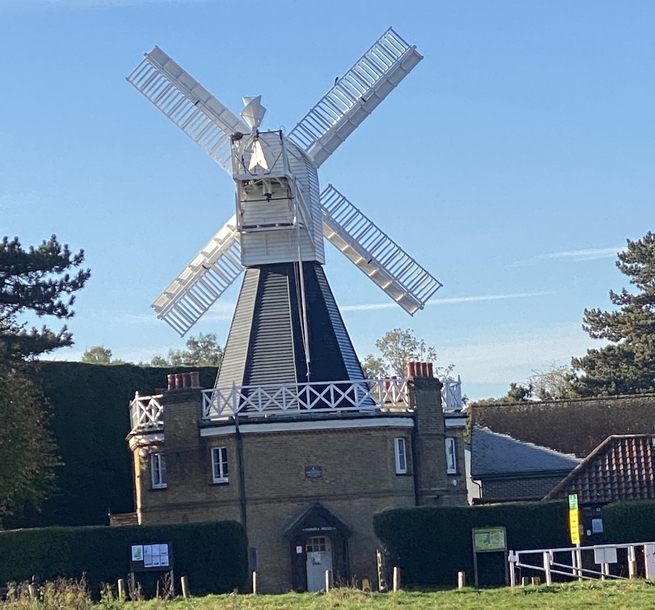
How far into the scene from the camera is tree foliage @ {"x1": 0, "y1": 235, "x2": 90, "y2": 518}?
41.3 metres

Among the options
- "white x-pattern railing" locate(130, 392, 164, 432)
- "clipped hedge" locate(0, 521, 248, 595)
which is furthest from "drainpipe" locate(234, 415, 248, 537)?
"white x-pattern railing" locate(130, 392, 164, 432)

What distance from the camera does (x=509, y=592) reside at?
31.2 m

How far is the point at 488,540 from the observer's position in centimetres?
3700

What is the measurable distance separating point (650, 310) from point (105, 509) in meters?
38.4

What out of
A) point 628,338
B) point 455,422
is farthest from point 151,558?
point 628,338

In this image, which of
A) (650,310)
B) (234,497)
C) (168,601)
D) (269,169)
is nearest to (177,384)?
(234,497)

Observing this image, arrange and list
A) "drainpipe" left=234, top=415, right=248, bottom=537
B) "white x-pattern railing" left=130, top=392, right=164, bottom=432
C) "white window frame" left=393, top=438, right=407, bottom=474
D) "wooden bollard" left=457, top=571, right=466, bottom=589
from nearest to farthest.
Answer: "wooden bollard" left=457, top=571, right=466, bottom=589, "drainpipe" left=234, top=415, right=248, bottom=537, "white window frame" left=393, top=438, right=407, bottom=474, "white x-pattern railing" left=130, top=392, right=164, bottom=432

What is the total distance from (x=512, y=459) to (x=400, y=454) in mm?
13263

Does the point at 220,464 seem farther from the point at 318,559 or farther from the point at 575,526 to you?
the point at 575,526

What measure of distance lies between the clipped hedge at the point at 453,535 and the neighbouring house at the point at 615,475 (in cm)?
350

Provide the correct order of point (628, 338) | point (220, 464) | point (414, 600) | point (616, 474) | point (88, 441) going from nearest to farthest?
point (414, 600) < point (616, 474) < point (220, 464) < point (88, 441) < point (628, 338)

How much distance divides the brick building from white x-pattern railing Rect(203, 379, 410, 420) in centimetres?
4

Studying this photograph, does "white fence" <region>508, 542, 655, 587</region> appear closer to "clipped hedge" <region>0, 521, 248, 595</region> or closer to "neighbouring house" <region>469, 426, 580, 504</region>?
"clipped hedge" <region>0, 521, 248, 595</region>

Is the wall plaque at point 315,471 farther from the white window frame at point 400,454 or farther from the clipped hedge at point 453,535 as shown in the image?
the clipped hedge at point 453,535
